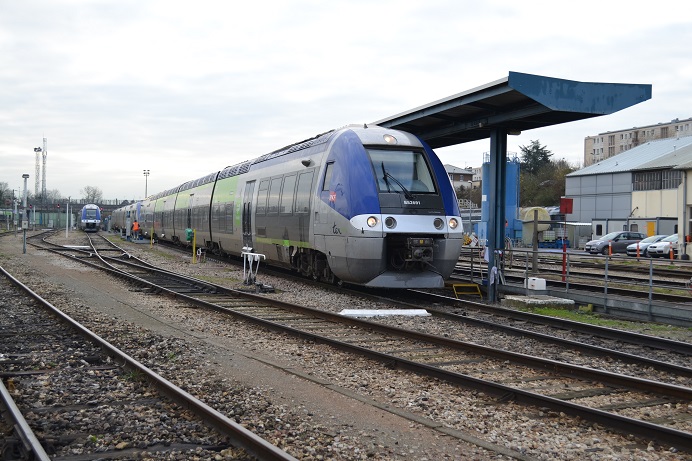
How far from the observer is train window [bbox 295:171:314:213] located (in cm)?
1550

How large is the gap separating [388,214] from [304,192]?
10.6 ft

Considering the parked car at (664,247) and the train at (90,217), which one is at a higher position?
the train at (90,217)

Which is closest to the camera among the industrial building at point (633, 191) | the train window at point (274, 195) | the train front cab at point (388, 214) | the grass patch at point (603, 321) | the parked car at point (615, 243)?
the grass patch at point (603, 321)

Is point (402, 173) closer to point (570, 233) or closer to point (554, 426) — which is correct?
point (554, 426)

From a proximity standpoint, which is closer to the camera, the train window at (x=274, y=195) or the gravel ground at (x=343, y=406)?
the gravel ground at (x=343, y=406)

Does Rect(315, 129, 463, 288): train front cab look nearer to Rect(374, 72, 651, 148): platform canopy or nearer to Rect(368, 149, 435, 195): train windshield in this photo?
Rect(368, 149, 435, 195): train windshield

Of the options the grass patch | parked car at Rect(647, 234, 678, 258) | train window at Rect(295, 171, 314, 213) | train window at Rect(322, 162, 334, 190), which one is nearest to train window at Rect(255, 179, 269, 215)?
train window at Rect(295, 171, 314, 213)

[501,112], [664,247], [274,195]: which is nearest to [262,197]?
[274,195]

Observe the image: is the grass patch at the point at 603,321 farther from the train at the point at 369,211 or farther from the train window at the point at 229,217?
the train window at the point at 229,217

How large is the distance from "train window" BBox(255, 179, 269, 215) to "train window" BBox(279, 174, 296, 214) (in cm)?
168

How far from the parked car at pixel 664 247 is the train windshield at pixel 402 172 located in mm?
24901

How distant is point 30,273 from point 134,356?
1392 cm

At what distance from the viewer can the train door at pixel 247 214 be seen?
2059 centimetres

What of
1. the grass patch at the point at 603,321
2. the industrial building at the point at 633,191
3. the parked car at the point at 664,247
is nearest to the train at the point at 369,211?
the grass patch at the point at 603,321
